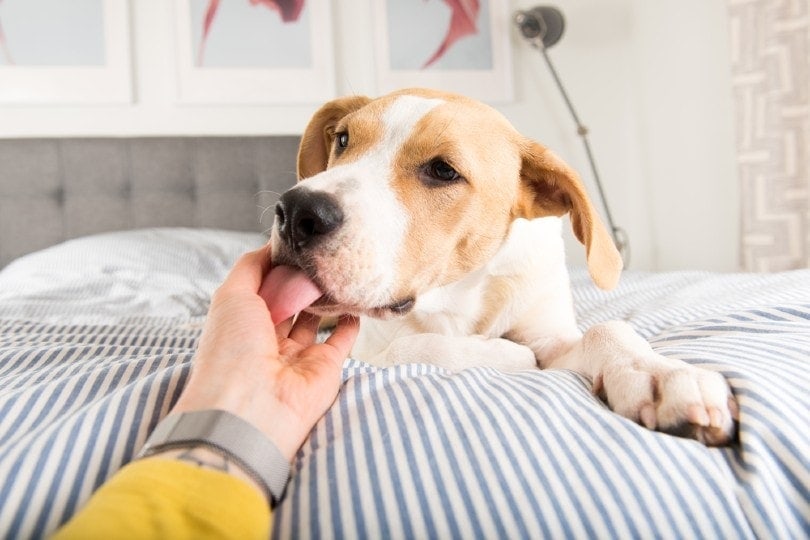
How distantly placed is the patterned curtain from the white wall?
339mm

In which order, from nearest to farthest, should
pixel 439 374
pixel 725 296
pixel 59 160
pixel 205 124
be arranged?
pixel 439 374 < pixel 725 296 < pixel 59 160 < pixel 205 124

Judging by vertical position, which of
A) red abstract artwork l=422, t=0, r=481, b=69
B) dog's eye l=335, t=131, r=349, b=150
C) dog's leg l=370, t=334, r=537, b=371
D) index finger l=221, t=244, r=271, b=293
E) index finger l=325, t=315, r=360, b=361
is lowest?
dog's leg l=370, t=334, r=537, b=371

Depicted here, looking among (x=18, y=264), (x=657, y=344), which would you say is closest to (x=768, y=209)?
(x=657, y=344)

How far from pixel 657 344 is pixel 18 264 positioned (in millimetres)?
2593

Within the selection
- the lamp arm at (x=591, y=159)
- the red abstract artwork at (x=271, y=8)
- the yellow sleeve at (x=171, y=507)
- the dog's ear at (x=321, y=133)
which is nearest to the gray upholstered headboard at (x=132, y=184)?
the red abstract artwork at (x=271, y=8)

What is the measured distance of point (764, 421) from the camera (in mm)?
667

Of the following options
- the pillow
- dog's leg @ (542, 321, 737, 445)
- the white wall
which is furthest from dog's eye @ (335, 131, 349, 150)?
the white wall

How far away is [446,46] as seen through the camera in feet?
11.8

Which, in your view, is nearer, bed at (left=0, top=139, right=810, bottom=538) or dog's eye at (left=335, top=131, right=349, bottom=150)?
bed at (left=0, top=139, right=810, bottom=538)

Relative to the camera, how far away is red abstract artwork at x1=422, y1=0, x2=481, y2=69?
11.7ft

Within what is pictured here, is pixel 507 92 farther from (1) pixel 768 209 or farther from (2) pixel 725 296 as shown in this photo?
(2) pixel 725 296

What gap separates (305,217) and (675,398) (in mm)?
593

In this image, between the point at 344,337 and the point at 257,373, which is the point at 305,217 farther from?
the point at 257,373

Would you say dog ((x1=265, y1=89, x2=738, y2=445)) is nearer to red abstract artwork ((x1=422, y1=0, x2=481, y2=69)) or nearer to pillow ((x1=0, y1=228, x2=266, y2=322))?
pillow ((x1=0, y1=228, x2=266, y2=322))
